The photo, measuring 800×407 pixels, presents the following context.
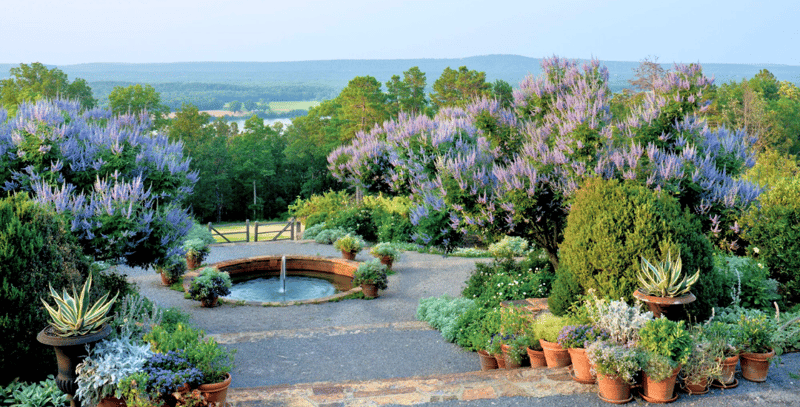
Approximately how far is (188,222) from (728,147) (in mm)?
7590

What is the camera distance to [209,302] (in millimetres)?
11578

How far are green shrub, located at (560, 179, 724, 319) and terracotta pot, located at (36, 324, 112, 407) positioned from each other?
4.66 metres

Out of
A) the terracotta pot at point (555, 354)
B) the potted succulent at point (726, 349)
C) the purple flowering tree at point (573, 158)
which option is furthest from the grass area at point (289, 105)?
the potted succulent at point (726, 349)

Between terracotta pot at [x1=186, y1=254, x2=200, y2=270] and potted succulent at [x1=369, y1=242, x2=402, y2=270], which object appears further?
potted succulent at [x1=369, y1=242, x2=402, y2=270]

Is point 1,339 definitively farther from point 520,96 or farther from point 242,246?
point 242,246

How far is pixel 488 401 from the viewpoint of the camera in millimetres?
5129

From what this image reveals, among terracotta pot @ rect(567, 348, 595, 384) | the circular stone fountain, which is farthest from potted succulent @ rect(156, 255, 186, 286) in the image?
terracotta pot @ rect(567, 348, 595, 384)

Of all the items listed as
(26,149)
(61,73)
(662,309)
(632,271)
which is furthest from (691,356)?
(61,73)

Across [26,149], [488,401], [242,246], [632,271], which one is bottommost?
[242,246]

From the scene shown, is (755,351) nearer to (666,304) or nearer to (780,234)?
(666,304)

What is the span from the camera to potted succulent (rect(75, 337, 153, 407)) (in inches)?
181

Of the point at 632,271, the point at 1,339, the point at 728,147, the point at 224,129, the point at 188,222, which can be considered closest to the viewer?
the point at 1,339

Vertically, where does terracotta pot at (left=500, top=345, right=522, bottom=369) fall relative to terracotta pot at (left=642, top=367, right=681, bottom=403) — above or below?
below

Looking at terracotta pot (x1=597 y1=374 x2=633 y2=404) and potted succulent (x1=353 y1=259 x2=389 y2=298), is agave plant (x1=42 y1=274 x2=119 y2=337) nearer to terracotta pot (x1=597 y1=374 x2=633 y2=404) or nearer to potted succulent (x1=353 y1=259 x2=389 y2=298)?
terracotta pot (x1=597 y1=374 x2=633 y2=404)
